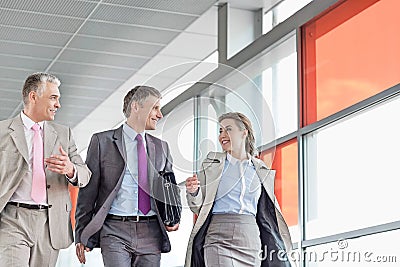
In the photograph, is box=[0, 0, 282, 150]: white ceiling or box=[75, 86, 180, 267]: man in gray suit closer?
box=[75, 86, 180, 267]: man in gray suit

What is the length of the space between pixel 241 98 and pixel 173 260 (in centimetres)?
378

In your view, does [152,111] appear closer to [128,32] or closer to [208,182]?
[208,182]

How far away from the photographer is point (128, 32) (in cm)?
812

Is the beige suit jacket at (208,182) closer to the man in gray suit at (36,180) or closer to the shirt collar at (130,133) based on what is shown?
the shirt collar at (130,133)

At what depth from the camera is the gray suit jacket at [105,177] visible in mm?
4191

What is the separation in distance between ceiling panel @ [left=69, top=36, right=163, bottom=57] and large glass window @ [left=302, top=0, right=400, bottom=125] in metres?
2.16

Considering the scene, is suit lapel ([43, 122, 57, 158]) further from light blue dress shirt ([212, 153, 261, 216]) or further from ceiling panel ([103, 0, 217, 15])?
ceiling panel ([103, 0, 217, 15])

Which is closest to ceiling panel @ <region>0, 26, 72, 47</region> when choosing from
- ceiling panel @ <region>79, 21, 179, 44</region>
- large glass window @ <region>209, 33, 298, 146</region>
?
ceiling panel @ <region>79, 21, 179, 44</region>

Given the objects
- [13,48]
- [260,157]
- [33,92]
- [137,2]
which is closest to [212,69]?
[260,157]

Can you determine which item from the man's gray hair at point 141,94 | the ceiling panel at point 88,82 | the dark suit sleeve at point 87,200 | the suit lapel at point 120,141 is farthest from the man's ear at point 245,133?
the ceiling panel at point 88,82

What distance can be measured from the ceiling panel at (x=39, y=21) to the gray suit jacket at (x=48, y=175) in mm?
3631

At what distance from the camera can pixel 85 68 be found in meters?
9.24

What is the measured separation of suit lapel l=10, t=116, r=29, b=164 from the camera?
409 cm

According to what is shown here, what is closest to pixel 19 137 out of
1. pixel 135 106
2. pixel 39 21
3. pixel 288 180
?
pixel 135 106
